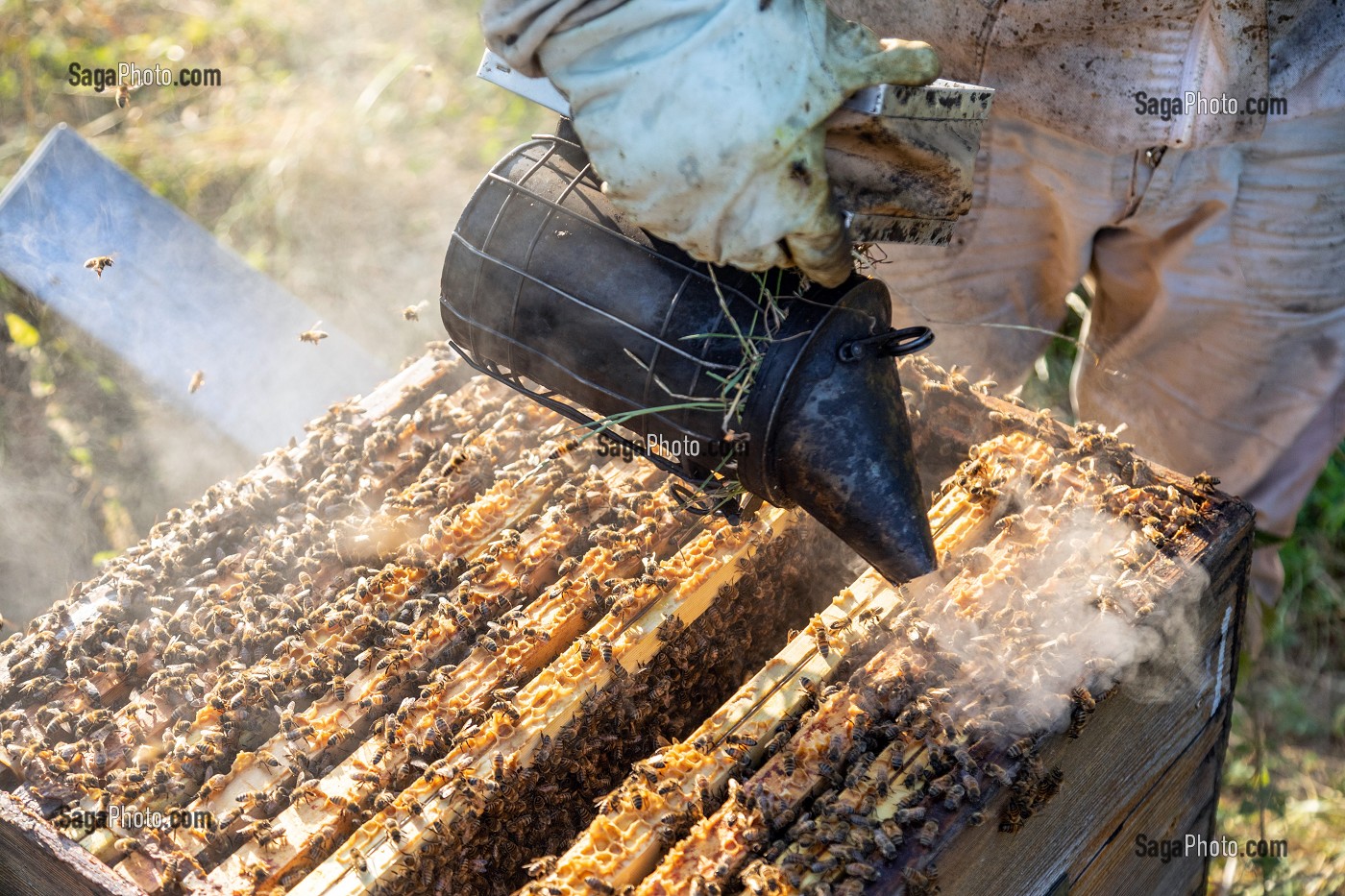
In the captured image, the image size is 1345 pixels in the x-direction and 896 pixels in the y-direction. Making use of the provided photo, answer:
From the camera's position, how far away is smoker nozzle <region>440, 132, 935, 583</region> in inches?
83.6

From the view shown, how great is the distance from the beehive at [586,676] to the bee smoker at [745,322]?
16.2 inches

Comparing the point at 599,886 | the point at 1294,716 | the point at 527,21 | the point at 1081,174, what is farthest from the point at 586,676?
the point at 1294,716

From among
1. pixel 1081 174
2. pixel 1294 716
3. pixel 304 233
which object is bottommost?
pixel 1294 716

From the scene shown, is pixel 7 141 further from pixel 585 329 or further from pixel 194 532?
pixel 585 329

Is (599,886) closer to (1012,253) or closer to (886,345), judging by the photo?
(886,345)

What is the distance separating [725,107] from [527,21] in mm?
456

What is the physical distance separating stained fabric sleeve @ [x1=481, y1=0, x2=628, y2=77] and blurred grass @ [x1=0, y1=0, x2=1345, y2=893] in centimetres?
227

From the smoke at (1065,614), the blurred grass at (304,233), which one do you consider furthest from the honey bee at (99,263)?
the smoke at (1065,614)

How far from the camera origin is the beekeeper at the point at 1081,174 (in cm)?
204

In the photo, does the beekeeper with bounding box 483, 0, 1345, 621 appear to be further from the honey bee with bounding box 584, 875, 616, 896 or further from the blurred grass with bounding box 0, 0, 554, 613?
the blurred grass with bounding box 0, 0, 554, 613

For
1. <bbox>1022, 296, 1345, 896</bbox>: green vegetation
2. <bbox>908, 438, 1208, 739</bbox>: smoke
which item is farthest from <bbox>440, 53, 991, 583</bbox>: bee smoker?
<bbox>1022, 296, 1345, 896</bbox>: green vegetation

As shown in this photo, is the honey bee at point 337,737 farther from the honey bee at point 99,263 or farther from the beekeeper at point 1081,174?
the honey bee at point 99,263

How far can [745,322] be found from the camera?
214cm

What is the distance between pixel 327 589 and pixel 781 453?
1457mm
